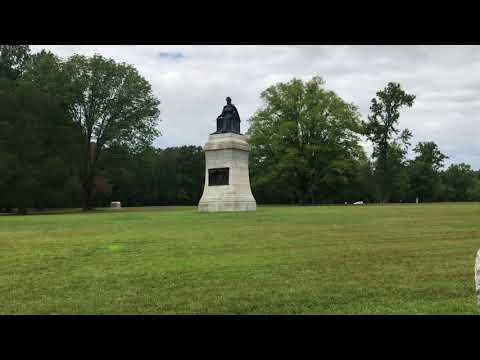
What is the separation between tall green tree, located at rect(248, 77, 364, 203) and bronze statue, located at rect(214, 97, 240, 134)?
18373 mm

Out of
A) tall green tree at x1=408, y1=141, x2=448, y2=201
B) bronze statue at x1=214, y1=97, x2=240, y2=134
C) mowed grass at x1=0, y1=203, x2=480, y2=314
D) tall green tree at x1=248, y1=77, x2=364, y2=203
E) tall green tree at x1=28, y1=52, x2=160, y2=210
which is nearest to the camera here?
mowed grass at x1=0, y1=203, x2=480, y2=314

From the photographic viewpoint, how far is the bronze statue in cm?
3322

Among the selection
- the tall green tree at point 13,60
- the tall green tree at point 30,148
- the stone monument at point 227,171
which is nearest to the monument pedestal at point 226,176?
the stone monument at point 227,171

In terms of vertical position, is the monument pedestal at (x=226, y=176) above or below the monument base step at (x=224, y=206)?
above

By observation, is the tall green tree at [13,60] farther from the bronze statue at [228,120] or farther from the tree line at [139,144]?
the bronze statue at [228,120]

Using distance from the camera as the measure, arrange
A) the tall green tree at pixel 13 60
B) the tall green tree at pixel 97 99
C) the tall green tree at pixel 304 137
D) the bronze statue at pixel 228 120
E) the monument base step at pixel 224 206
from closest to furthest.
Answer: the monument base step at pixel 224 206 < the bronze statue at pixel 228 120 < the tall green tree at pixel 97 99 < the tall green tree at pixel 13 60 < the tall green tree at pixel 304 137

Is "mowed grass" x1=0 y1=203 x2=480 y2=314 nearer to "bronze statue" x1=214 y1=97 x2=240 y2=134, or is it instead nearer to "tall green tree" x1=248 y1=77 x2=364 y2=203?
"bronze statue" x1=214 y1=97 x2=240 y2=134

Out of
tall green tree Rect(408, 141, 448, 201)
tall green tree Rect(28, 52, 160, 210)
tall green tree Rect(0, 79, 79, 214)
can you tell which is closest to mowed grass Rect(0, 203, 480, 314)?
tall green tree Rect(0, 79, 79, 214)

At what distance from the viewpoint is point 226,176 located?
31.8 metres

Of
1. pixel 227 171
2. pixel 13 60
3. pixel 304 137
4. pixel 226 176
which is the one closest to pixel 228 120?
pixel 227 171

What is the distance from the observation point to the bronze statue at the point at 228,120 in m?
33.2

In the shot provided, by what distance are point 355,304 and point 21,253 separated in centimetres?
901

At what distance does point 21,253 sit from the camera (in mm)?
11367

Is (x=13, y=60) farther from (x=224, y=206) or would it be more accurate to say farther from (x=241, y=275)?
(x=241, y=275)
